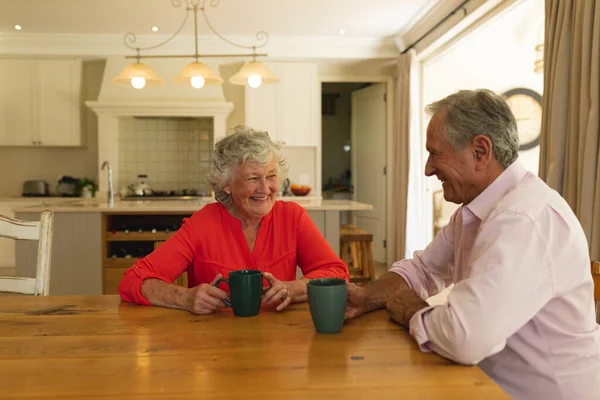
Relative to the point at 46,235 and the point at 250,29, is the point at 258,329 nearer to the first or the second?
the point at 46,235

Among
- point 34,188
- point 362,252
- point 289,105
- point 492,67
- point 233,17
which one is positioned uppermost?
point 233,17

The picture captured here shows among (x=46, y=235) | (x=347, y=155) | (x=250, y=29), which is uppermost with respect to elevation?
(x=250, y=29)

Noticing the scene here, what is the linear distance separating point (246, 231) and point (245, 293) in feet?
1.86

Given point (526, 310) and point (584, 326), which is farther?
point (584, 326)

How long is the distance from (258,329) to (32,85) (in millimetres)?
6131

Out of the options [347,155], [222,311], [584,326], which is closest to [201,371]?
[222,311]

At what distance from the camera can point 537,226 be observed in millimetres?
1061

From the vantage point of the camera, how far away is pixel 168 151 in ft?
22.1

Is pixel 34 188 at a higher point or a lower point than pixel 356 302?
higher

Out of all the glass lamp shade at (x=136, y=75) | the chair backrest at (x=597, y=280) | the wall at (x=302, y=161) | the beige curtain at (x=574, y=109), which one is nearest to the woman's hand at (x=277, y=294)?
the chair backrest at (x=597, y=280)

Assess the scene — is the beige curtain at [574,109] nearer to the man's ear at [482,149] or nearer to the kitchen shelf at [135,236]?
the man's ear at [482,149]

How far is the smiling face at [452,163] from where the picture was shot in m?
1.25

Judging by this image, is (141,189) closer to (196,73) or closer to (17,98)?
(17,98)

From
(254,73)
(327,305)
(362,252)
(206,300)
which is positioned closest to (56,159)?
(254,73)
